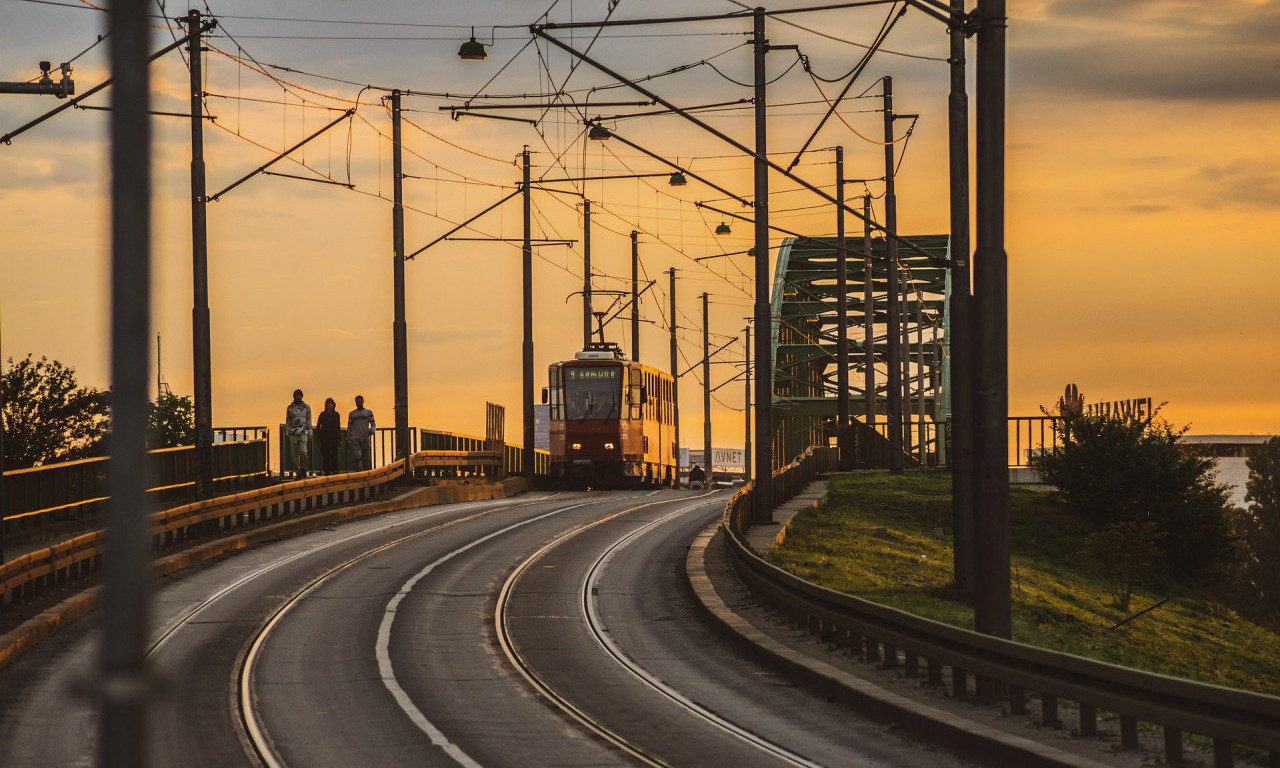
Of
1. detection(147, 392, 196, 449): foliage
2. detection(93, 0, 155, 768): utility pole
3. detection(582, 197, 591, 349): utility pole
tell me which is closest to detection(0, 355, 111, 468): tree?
detection(147, 392, 196, 449): foliage

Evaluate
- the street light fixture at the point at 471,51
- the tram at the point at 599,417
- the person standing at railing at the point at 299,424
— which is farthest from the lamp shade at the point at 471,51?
the tram at the point at 599,417

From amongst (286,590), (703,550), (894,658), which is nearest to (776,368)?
(703,550)

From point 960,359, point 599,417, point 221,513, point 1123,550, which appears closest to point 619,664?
point 960,359

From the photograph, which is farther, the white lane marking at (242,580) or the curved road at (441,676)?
the white lane marking at (242,580)

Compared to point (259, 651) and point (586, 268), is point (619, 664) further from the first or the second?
point (586, 268)

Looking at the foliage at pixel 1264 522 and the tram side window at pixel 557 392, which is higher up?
the tram side window at pixel 557 392

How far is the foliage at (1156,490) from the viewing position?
36.7 m

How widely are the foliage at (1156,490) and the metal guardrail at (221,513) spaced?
16137mm

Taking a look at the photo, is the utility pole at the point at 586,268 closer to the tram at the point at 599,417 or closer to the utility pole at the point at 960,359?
the tram at the point at 599,417

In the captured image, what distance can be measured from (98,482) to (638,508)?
14388 millimetres

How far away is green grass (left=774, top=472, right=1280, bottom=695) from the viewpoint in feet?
74.4

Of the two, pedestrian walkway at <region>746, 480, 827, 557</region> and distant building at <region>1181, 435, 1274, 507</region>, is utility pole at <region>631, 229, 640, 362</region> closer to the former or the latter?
pedestrian walkway at <region>746, 480, 827, 557</region>

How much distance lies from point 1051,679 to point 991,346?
12.4ft

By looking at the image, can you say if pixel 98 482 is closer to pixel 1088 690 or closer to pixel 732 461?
pixel 1088 690
